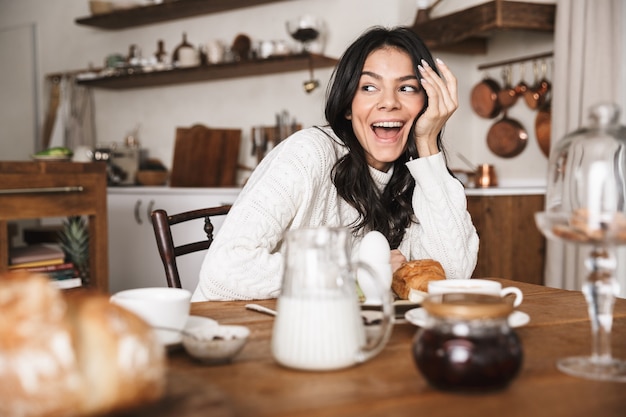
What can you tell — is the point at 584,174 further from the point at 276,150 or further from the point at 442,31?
the point at 442,31

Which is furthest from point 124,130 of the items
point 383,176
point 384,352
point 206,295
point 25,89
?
point 384,352

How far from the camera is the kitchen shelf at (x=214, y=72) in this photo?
4.18 meters

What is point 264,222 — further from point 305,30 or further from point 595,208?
point 305,30

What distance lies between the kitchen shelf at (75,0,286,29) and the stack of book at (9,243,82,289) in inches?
93.2

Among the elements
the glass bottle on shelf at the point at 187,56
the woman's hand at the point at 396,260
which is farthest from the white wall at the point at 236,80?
the woman's hand at the point at 396,260

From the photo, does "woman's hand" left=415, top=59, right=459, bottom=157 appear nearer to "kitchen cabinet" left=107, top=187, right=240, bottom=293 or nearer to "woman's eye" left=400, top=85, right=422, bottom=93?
"woman's eye" left=400, top=85, right=422, bottom=93

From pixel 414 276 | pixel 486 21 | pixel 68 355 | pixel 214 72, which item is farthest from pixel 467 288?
pixel 214 72

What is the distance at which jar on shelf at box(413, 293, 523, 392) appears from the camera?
0.77 meters

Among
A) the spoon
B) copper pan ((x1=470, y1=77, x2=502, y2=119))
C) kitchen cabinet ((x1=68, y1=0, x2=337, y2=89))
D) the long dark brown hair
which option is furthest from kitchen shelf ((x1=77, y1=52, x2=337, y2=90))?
the spoon

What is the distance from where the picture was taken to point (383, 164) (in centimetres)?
211

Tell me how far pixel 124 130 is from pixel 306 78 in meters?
1.70

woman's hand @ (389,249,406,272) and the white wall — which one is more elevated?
the white wall

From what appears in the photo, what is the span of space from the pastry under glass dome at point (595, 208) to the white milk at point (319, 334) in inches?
11.0

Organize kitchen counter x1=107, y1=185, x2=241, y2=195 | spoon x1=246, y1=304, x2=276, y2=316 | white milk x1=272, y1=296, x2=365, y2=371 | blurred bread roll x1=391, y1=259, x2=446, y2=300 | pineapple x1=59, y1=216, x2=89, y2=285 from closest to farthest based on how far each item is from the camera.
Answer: white milk x1=272, y1=296, x2=365, y2=371 < spoon x1=246, y1=304, x2=276, y2=316 < blurred bread roll x1=391, y1=259, x2=446, y2=300 < pineapple x1=59, y1=216, x2=89, y2=285 < kitchen counter x1=107, y1=185, x2=241, y2=195
